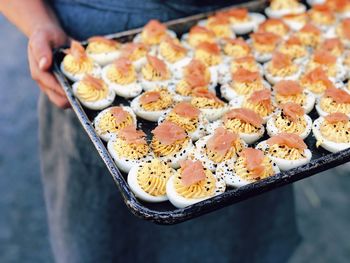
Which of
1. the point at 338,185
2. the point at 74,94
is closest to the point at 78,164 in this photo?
the point at 74,94

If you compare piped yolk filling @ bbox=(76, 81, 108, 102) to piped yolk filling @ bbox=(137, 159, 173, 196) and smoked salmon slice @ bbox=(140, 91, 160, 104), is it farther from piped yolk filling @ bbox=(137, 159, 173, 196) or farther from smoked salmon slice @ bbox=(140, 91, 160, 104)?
piped yolk filling @ bbox=(137, 159, 173, 196)

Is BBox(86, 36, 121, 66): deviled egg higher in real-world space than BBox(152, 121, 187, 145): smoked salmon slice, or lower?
higher

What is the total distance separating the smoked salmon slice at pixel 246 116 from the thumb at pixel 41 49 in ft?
2.75

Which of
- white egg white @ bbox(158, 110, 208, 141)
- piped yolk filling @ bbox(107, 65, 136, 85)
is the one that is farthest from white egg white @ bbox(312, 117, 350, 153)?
piped yolk filling @ bbox(107, 65, 136, 85)

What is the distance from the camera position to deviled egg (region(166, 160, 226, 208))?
183cm

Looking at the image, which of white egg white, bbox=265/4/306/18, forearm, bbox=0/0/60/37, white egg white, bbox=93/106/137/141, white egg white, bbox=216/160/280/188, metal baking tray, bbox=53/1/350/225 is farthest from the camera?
white egg white, bbox=265/4/306/18

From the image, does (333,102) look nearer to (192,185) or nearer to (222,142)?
(222,142)

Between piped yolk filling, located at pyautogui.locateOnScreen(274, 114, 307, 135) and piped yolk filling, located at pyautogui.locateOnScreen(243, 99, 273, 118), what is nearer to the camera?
piped yolk filling, located at pyautogui.locateOnScreen(274, 114, 307, 135)

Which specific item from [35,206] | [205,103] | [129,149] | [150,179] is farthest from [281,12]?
[35,206]

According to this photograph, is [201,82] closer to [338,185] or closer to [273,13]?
[273,13]

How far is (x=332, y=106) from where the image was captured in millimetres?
2264

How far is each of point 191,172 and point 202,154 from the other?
0.18 metres

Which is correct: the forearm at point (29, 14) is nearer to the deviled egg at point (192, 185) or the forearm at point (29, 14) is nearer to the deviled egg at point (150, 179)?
the deviled egg at point (150, 179)

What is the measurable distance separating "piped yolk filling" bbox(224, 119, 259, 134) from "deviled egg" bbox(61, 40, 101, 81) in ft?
2.37
